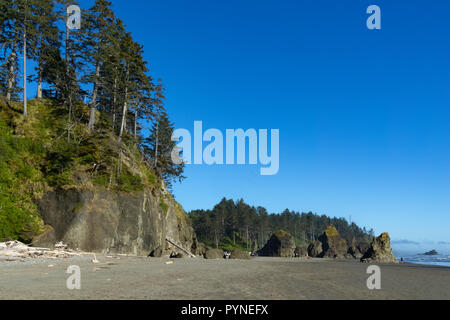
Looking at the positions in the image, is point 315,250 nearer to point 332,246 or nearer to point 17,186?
point 332,246

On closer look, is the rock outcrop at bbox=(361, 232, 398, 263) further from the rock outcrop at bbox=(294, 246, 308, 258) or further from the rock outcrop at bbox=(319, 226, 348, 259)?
the rock outcrop at bbox=(319, 226, 348, 259)

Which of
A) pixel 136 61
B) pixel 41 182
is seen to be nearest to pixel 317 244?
pixel 136 61

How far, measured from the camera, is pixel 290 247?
90.6 meters

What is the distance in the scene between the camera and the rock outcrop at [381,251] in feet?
171

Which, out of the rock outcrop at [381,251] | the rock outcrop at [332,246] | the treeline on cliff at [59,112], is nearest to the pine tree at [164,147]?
the treeline on cliff at [59,112]

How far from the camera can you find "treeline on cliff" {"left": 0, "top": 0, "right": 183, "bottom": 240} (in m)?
26.1

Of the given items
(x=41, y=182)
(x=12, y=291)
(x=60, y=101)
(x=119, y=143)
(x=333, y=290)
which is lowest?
(x=333, y=290)

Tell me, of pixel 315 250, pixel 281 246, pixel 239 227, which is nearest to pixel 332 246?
pixel 315 250

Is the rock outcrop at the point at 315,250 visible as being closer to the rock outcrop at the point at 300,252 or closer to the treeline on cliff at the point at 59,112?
the rock outcrop at the point at 300,252

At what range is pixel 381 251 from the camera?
53250 mm

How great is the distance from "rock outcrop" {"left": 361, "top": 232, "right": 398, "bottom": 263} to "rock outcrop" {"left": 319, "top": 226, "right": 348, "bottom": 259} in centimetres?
4148
